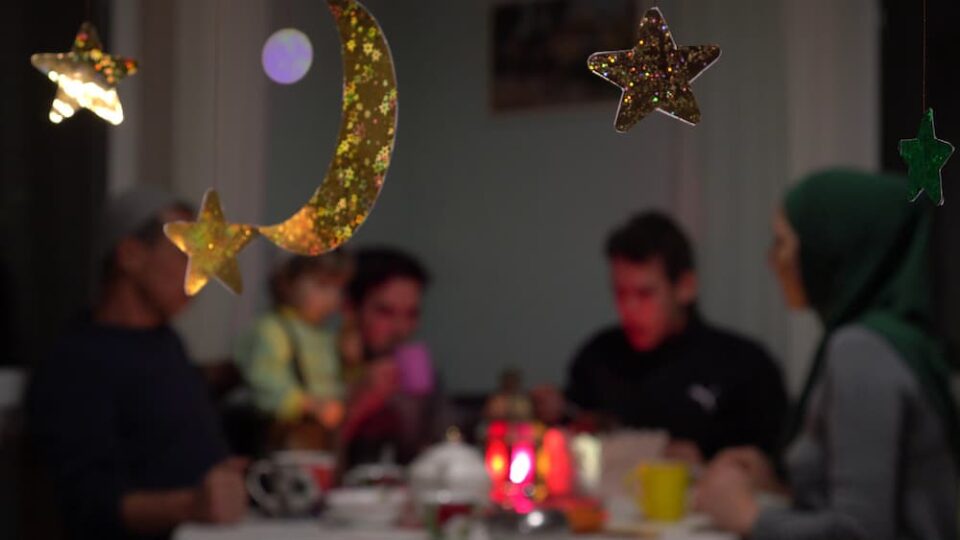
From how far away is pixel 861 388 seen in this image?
1.27 m

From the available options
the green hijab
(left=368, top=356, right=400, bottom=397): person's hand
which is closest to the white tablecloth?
the green hijab

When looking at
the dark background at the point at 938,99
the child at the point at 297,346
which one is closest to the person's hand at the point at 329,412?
the child at the point at 297,346

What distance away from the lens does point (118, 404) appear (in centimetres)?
152

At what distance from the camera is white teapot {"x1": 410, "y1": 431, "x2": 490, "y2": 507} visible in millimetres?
1502

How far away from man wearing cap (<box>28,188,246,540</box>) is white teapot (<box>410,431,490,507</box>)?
0.75 ft

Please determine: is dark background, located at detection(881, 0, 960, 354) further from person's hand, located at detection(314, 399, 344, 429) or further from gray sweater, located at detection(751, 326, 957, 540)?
person's hand, located at detection(314, 399, 344, 429)

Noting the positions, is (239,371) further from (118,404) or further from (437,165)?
(437,165)

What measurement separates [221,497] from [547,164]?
2086 millimetres

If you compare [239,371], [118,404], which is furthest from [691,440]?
[118,404]

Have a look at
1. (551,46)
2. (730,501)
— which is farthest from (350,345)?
(730,501)

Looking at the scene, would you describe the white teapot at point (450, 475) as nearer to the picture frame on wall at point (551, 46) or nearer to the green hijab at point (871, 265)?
the green hijab at point (871, 265)

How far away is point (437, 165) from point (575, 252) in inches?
20.4

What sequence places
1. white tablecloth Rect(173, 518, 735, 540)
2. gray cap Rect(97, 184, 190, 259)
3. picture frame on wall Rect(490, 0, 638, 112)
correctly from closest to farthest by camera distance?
white tablecloth Rect(173, 518, 735, 540)
gray cap Rect(97, 184, 190, 259)
picture frame on wall Rect(490, 0, 638, 112)

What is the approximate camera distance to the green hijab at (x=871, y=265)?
132 cm
